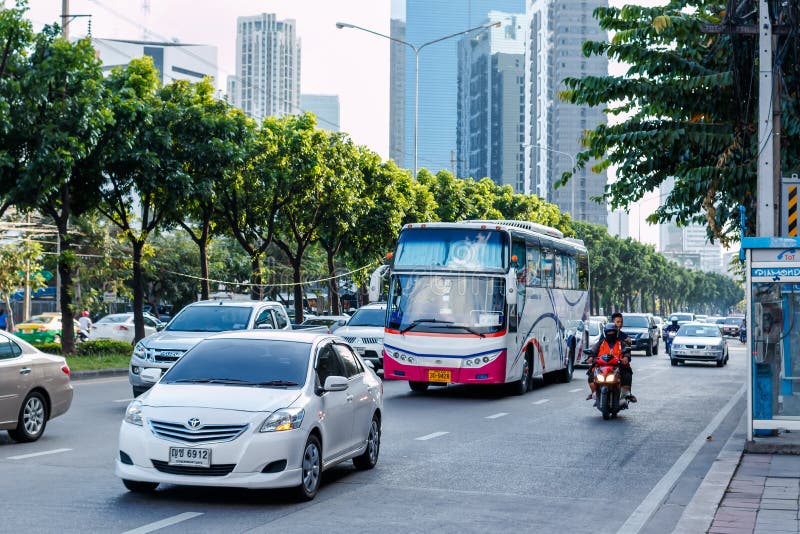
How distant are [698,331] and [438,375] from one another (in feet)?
72.9

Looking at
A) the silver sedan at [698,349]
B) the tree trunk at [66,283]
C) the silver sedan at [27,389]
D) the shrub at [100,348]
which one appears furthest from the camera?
the silver sedan at [698,349]

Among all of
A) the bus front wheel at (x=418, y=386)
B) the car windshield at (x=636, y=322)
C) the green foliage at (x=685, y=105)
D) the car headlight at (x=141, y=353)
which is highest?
the green foliage at (x=685, y=105)

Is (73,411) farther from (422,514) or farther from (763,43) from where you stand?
(763,43)

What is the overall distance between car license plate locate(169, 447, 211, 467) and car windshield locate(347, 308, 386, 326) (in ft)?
66.6

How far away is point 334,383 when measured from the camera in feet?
32.7

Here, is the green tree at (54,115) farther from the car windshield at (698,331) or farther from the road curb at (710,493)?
the car windshield at (698,331)

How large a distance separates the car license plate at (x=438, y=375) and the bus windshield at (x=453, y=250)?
1.98 metres

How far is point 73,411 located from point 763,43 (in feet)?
37.3

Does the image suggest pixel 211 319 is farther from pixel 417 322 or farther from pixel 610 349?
pixel 610 349

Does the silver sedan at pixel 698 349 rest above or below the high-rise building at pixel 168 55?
below

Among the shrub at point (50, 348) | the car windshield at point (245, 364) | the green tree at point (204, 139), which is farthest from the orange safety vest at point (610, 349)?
the green tree at point (204, 139)

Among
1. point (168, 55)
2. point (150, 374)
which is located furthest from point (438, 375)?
point (168, 55)

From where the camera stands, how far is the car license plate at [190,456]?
895cm

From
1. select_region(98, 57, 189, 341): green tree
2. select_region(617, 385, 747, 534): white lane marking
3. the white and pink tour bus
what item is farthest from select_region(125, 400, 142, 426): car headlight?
select_region(98, 57, 189, 341): green tree
